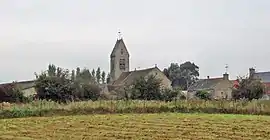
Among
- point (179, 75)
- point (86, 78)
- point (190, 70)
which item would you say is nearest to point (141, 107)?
point (86, 78)

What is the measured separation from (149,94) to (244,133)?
28078mm

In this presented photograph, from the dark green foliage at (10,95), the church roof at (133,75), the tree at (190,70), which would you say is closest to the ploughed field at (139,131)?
the dark green foliage at (10,95)

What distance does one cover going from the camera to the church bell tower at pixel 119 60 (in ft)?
267

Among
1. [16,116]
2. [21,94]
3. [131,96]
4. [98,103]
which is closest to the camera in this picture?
[16,116]

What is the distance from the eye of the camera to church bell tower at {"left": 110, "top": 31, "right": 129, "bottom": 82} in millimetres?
81244

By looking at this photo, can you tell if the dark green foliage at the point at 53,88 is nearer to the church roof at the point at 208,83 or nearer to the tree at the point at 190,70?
the church roof at the point at 208,83

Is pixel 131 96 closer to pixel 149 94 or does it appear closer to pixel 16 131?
pixel 149 94

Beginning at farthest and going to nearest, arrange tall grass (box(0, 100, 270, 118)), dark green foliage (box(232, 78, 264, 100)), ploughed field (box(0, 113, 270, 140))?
dark green foliage (box(232, 78, 264, 100)) < tall grass (box(0, 100, 270, 118)) < ploughed field (box(0, 113, 270, 140))

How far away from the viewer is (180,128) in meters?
16.9

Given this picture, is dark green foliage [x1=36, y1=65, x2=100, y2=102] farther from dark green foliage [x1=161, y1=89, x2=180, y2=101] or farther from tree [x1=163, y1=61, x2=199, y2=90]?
tree [x1=163, y1=61, x2=199, y2=90]

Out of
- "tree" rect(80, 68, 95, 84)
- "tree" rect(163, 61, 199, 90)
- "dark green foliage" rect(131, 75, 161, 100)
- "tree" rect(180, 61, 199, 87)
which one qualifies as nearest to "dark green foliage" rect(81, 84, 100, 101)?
"tree" rect(80, 68, 95, 84)

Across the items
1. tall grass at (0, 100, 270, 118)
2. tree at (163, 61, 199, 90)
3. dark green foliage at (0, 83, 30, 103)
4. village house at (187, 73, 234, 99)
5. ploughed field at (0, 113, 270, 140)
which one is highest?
tree at (163, 61, 199, 90)

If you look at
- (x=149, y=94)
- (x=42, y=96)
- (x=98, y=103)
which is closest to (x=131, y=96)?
(x=149, y=94)

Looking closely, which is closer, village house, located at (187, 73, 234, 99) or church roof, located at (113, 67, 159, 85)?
church roof, located at (113, 67, 159, 85)
